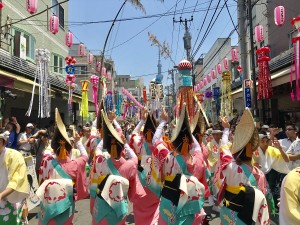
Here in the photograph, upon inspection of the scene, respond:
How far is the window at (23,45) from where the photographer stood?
47.3 feet

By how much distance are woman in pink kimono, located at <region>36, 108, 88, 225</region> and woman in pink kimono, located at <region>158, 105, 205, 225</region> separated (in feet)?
3.61

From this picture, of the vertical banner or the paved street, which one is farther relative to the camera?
the vertical banner

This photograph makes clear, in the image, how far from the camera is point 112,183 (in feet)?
14.5

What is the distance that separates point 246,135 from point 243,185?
0.53 metres

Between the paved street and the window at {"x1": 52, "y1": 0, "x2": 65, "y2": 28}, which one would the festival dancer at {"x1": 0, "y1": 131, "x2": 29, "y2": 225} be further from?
the window at {"x1": 52, "y1": 0, "x2": 65, "y2": 28}

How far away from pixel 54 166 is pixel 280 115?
47.1 feet

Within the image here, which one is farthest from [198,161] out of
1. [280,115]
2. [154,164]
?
[280,115]

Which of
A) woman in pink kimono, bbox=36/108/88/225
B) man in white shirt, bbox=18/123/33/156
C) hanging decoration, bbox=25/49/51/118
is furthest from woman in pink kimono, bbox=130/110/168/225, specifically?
hanging decoration, bbox=25/49/51/118

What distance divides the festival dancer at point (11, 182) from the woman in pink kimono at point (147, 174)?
1600mm

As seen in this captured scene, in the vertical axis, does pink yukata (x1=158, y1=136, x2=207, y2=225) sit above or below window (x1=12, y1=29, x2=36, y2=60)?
below

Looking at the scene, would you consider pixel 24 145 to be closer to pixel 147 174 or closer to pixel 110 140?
pixel 147 174

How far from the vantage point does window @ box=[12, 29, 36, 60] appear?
47.3ft

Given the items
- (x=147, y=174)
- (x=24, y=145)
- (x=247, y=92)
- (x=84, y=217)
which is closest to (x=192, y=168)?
(x=147, y=174)

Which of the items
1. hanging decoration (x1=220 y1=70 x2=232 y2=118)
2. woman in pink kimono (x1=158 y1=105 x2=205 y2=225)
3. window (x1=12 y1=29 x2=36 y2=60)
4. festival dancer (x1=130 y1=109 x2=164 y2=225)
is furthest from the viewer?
hanging decoration (x1=220 y1=70 x2=232 y2=118)
